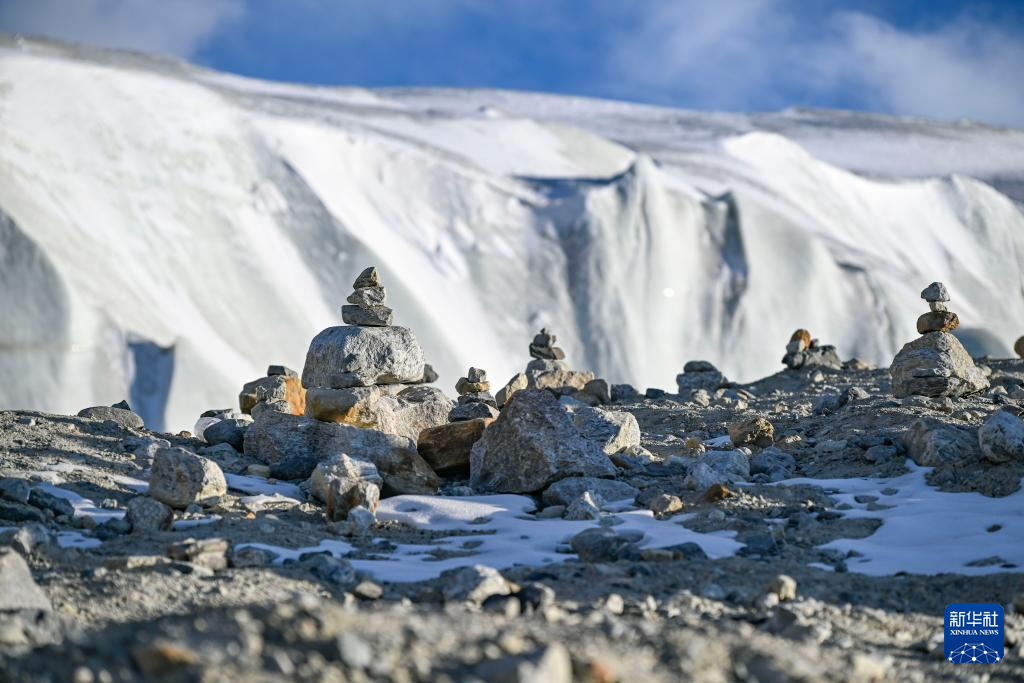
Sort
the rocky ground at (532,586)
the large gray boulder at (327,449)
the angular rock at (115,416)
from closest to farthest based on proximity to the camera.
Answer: the rocky ground at (532,586), the large gray boulder at (327,449), the angular rock at (115,416)

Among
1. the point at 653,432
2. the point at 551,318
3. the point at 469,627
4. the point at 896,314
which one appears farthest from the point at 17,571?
the point at 896,314

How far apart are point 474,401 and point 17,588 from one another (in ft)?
21.2

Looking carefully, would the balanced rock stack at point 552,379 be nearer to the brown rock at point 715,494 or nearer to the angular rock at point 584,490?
Result: the angular rock at point 584,490

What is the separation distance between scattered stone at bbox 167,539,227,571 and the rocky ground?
1cm

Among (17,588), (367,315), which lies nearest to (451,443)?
(367,315)

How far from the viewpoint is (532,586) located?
456 cm

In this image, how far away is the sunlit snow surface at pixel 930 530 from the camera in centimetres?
564

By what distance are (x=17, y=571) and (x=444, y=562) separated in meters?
2.18

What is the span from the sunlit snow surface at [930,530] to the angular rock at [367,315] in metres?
4.24

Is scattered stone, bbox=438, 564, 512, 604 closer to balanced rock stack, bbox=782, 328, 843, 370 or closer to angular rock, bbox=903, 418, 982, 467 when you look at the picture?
angular rock, bbox=903, 418, 982, 467

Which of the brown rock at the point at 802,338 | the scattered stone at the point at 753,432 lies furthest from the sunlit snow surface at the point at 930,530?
the brown rock at the point at 802,338

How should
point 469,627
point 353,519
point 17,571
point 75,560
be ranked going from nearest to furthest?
point 469,627 → point 17,571 → point 75,560 → point 353,519

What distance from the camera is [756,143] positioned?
137ft

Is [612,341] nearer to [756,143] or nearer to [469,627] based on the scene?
[756,143]
